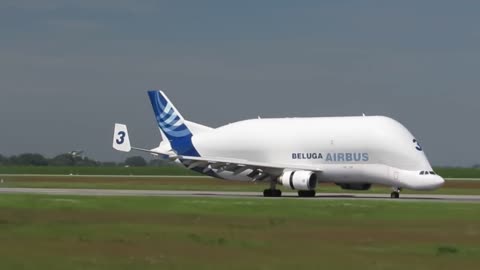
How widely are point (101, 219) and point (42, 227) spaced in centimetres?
558

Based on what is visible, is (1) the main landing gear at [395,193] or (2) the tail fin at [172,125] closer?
Result: (1) the main landing gear at [395,193]

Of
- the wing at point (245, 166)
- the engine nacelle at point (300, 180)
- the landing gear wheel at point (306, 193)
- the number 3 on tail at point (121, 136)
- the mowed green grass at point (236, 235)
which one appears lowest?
the mowed green grass at point (236, 235)

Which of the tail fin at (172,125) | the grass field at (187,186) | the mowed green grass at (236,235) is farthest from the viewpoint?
the grass field at (187,186)

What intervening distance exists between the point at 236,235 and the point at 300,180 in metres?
35.3

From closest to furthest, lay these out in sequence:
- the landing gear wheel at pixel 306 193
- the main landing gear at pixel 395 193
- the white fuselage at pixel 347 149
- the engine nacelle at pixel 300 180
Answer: the white fuselage at pixel 347 149, the main landing gear at pixel 395 193, the engine nacelle at pixel 300 180, the landing gear wheel at pixel 306 193

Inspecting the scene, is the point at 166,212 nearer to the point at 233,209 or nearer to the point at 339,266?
the point at 233,209

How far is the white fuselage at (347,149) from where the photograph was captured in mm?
69375

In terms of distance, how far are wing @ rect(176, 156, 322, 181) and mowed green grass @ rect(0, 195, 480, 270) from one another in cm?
1506

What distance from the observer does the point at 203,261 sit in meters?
27.7

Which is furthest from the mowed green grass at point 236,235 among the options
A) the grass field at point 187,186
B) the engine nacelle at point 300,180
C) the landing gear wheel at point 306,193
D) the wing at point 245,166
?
the grass field at point 187,186

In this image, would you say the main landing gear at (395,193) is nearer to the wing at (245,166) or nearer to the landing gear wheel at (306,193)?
the wing at (245,166)

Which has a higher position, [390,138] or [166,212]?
[390,138]

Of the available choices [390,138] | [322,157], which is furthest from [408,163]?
[322,157]

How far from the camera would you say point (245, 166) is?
7550 centimetres
